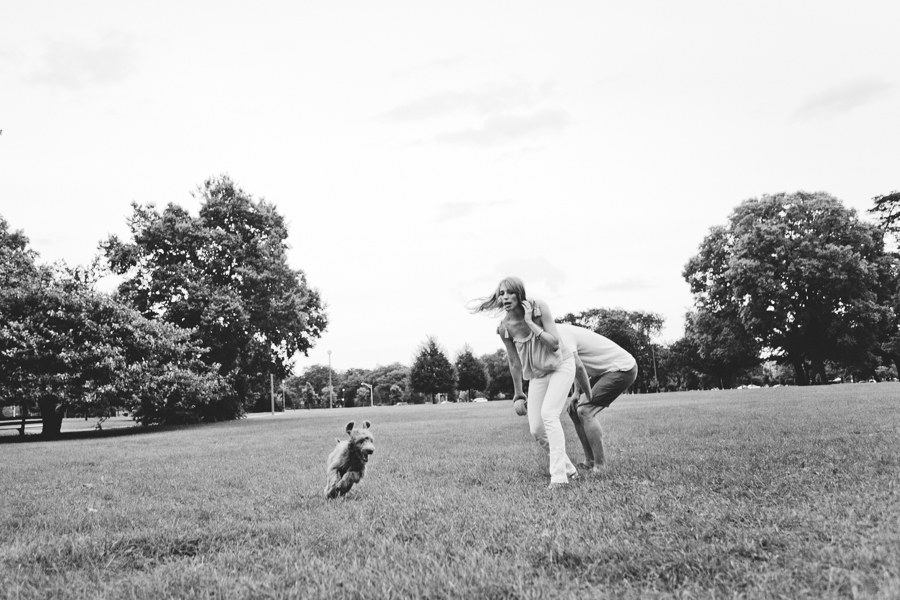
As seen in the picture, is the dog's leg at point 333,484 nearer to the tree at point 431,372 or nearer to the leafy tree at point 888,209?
the leafy tree at point 888,209

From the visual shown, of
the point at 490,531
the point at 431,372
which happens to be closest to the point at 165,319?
the point at 490,531

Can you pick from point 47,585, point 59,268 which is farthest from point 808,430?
point 59,268

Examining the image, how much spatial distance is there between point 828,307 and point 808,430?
3565 centimetres

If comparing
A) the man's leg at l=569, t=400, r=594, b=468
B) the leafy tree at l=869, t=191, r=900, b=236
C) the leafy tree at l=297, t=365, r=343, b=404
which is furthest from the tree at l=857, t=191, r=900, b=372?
the leafy tree at l=297, t=365, r=343, b=404

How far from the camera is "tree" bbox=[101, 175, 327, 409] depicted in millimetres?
28891

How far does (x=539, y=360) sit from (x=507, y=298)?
80 centimetres

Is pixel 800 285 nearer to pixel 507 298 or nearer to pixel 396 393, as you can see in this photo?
pixel 507 298

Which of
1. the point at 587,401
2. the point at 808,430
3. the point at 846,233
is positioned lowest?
the point at 808,430

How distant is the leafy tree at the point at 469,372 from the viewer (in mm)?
92569

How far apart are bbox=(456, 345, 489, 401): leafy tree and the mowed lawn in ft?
277

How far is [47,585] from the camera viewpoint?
3744mm

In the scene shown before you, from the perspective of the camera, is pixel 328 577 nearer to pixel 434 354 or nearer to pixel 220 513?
pixel 220 513

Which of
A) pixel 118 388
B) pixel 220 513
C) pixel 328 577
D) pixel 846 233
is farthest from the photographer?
pixel 846 233

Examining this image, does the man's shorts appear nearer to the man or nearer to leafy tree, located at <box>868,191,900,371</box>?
the man
